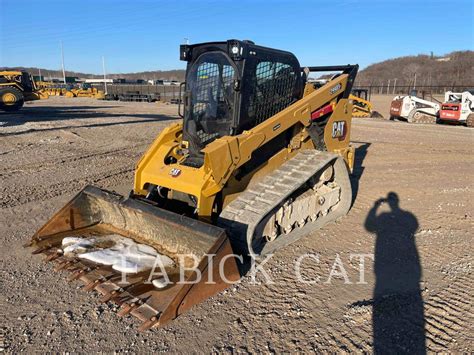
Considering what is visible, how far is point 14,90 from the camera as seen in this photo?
2147 cm

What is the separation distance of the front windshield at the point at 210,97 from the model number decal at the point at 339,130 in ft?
6.88

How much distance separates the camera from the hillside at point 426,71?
241 feet

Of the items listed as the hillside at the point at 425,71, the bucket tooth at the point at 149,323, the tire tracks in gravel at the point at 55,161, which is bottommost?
the bucket tooth at the point at 149,323

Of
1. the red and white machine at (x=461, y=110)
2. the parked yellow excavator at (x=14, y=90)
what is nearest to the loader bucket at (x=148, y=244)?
the red and white machine at (x=461, y=110)

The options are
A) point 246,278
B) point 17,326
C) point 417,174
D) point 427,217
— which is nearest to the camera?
point 17,326

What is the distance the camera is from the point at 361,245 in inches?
187

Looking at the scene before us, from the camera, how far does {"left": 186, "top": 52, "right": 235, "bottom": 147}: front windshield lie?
14.7ft

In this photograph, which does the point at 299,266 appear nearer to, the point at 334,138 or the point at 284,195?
the point at 284,195

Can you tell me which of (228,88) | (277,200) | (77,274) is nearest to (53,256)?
(77,274)

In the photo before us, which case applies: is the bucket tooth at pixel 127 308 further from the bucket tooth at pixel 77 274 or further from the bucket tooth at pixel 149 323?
the bucket tooth at pixel 77 274

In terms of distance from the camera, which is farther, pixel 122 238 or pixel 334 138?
pixel 334 138

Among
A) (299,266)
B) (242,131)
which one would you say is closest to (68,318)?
(299,266)

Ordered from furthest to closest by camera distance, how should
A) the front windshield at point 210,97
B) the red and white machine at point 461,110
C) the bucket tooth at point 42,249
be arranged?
1. the red and white machine at point 461,110
2. the front windshield at point 210,97
3. the bucket tooth at point 42,249

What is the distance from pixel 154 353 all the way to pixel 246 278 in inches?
50.6
